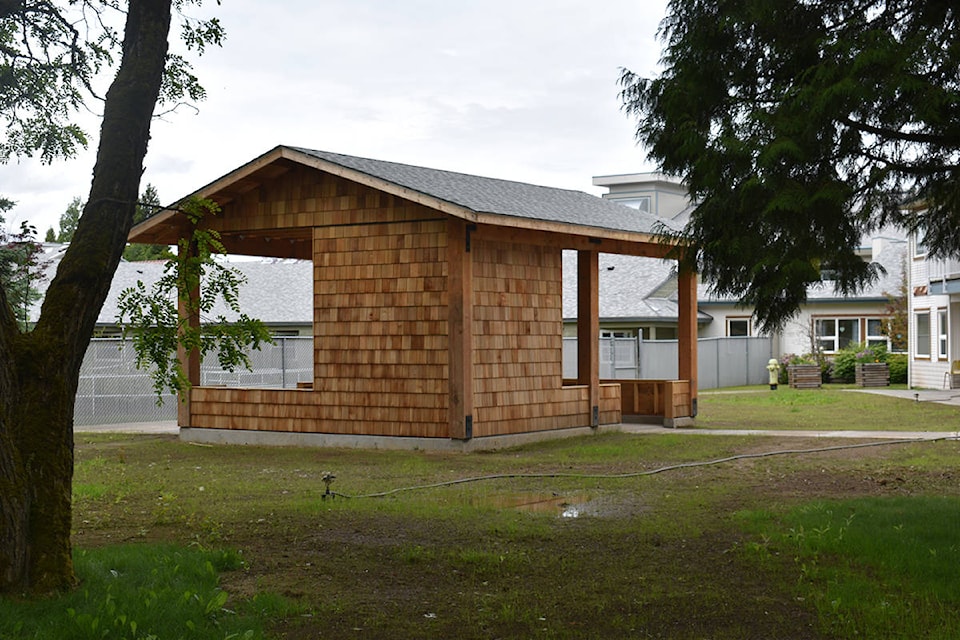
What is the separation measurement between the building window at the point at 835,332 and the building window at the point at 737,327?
256 cm

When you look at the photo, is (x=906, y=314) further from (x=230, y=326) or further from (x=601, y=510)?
(x=230, y=326)

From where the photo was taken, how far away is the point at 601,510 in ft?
34.1

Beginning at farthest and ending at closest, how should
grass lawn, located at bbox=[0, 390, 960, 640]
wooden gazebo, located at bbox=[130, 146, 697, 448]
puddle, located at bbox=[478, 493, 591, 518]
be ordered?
1. wooden gazebo, located at bbox=[130, 146, 697, 448]
2. puddle, located at bbox=[478, 493, 591, 518]
3. grass lawn, located at bbox=[0, 390, 960, 640]

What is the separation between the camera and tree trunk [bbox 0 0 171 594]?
6.60 metres

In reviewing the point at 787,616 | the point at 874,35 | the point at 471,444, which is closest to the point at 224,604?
the point at 787,616

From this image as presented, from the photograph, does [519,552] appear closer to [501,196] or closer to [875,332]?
[501,196]

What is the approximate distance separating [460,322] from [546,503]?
5.14 meters

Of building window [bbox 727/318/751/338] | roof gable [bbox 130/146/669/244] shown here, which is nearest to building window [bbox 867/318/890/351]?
building window [bbox 727/318/751/338]

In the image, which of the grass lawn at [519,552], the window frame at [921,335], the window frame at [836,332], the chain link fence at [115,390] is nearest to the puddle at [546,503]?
the grass lawn at [519,552]

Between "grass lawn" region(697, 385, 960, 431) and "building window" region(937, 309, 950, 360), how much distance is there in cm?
308

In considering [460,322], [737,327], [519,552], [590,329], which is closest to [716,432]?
[590,329]

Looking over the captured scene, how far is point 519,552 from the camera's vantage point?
27.5 feet

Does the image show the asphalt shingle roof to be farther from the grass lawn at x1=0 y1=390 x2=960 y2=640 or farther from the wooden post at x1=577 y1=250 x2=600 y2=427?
the grass lawn at x1=0 y1=390 x2=960 y2=640

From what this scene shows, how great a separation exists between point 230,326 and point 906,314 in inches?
1319
